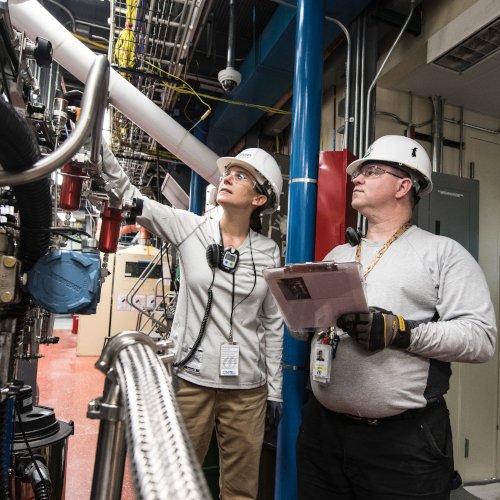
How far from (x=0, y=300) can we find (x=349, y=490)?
1168 millimetres

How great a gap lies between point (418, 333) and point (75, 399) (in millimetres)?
3541

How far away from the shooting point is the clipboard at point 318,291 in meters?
1.11

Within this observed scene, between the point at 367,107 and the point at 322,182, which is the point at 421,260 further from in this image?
the point at 367,107

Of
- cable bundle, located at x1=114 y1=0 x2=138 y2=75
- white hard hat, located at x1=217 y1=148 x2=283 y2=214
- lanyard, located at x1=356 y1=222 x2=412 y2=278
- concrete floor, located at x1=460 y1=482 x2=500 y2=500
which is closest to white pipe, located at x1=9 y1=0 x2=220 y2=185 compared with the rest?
cable bundle, located at x1=114 y1=0 x2=138 y2=75

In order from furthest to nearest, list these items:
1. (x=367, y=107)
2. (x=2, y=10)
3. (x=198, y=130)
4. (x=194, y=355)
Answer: (x=198, y=130) → (x=367, y=107) → (x=194, y=355) → (x=2, y=10)

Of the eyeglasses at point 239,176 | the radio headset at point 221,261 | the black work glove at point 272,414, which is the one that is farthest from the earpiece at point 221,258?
the black work glove at point 272,414

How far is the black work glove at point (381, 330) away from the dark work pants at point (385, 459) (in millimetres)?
257

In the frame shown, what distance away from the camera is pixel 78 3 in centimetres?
340

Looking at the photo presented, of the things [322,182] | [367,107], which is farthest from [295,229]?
[367,107]

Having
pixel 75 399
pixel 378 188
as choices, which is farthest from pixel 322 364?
pixel 75 399

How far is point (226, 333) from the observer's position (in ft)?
5.18

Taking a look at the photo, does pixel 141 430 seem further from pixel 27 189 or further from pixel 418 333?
pixel 418 333

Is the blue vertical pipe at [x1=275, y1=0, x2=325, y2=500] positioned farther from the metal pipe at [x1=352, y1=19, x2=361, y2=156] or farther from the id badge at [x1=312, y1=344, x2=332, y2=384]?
the id badge at [x1=312, y1=344, x2=332, y2=384]

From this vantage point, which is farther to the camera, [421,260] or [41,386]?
[41,386]
